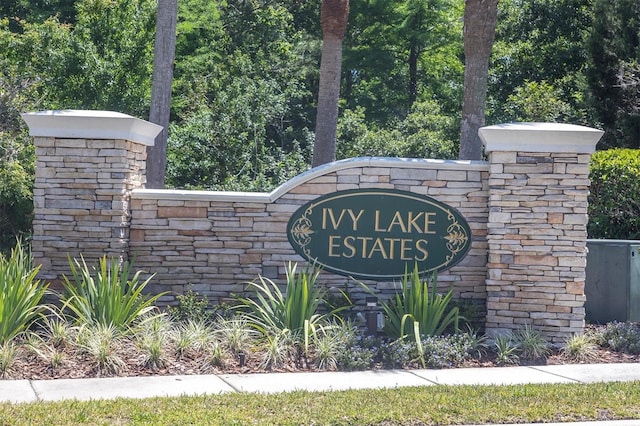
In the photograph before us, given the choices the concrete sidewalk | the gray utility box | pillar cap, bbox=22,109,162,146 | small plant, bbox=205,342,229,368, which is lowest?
the concrete sidewalk

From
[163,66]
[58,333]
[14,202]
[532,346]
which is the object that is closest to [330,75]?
[163,66]

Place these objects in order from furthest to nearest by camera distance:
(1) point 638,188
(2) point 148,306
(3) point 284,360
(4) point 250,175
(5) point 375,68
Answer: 1. (5) point 375,68
2. (4) point 250,175
3. (1) point 638,188
4. (2) point 148,306
5. (3) point 284,360

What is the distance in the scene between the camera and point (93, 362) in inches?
326

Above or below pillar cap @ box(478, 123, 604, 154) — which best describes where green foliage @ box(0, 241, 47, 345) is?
below

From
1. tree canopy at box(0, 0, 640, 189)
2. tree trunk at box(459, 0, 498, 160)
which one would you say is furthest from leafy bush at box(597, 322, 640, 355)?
tree canopy at box(0, 0, 640, 189)

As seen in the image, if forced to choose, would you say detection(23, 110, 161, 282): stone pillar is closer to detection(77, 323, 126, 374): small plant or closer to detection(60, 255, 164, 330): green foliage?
detection(60, 255, 164, 330): green foliage

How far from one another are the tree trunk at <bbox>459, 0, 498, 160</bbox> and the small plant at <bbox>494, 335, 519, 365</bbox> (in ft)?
12.3

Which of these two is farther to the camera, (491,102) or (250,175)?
(491,102)

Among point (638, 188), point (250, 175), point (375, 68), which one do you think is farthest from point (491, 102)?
point (638, 188)

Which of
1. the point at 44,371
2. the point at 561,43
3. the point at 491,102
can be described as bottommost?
the point at 44,371

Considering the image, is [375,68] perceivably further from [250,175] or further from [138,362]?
[138,362]

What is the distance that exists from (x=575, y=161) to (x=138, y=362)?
18.5ft

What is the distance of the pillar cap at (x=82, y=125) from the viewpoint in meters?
10.1

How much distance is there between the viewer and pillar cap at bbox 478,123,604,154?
32.9 feet
